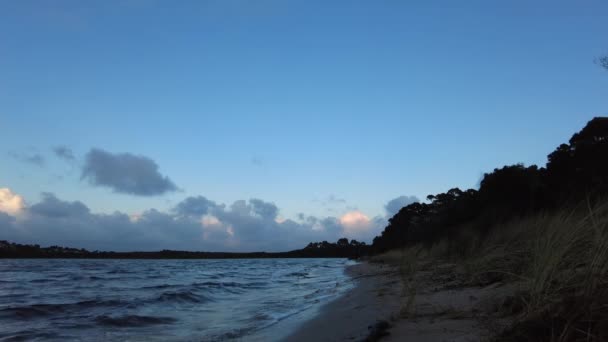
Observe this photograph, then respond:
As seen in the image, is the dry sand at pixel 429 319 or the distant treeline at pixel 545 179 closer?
the dry sand at pixel 429 319

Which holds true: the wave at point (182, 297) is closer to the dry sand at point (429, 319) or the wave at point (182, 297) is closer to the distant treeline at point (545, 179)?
the dry sand at point (429, 319)

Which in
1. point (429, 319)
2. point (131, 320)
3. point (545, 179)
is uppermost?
point (545, 179)

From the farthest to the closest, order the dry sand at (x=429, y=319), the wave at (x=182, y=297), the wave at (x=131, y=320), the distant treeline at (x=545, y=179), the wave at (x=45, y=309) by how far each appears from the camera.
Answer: the distant treeline at (x=545, y=179) → the wave at (x=182, y=297) → the wave at (x=45, y=309) → the wave at (x=131, y=320) → the dry sand at (x=429, y=319)

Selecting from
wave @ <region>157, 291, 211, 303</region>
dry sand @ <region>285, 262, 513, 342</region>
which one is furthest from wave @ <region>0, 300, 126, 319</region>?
dry sand @ <region>285, 262, 513, 342</region>

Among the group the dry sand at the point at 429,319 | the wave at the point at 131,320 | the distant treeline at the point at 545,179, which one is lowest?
the wave at the point at 131,320

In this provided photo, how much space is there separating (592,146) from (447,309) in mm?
32874

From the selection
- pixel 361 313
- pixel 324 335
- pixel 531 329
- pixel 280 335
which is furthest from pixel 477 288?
pixel 531 329

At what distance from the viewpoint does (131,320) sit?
10672 mm

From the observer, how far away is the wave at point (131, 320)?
10.3 m

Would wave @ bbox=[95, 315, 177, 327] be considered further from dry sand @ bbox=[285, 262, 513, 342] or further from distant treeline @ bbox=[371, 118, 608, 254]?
distant treeline @ bbox=[371, 118, 608, 254]

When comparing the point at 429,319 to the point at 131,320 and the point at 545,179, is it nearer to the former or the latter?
the point at 131,320

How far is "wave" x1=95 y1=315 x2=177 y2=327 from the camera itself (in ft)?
33.7

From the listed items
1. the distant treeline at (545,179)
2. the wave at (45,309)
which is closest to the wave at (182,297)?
the wave at (45,309)

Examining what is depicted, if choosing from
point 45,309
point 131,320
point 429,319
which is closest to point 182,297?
point 45,309
